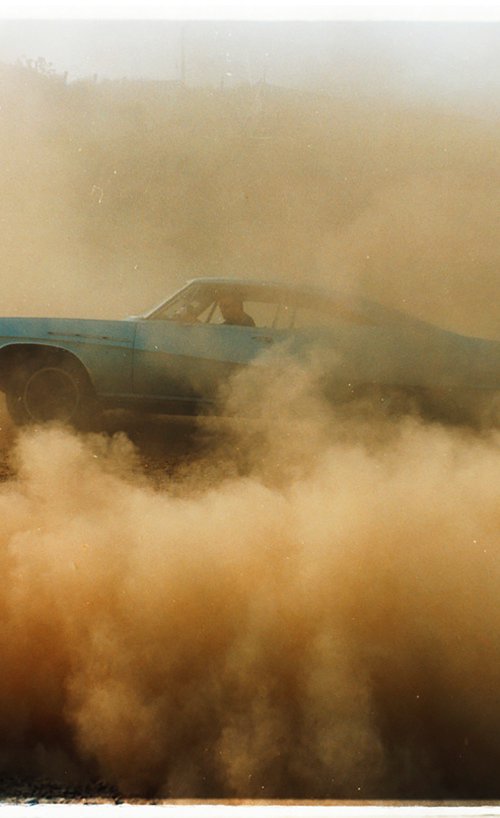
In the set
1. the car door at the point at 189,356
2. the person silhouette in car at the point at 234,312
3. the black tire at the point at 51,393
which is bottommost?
the black tire at the point at 51,393

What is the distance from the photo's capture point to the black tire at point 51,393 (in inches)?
Answer: 187

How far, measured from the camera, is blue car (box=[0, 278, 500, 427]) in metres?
4.64

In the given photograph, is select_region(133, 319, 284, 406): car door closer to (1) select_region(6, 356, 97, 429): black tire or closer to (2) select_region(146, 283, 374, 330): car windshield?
(2) select_region(146, 283, 374, 330): car windshield

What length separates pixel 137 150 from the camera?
1281 centimetres

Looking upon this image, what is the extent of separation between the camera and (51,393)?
4793 millimetres

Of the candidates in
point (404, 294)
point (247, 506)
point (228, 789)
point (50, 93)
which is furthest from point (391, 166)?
point (228, 789)

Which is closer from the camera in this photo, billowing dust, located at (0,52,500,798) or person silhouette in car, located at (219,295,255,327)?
billowing dust, located at (0,52,500,798)

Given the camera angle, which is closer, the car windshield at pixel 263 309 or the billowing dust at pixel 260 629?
the billowing dust at pixel 260 629

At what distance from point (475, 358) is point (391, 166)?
775 centimetres

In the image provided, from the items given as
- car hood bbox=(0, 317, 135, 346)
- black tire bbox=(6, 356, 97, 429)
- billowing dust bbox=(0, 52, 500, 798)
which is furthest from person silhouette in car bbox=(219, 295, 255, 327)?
black tire bbox=(6, 356, 97, 429)

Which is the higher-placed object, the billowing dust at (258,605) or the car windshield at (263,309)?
the car windshield at (263,309)

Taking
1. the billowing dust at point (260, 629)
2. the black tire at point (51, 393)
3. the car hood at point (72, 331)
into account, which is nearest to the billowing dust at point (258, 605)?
the billowing dust at point (260, 629)

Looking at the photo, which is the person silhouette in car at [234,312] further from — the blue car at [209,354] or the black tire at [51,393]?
the black tire at [51,393]
